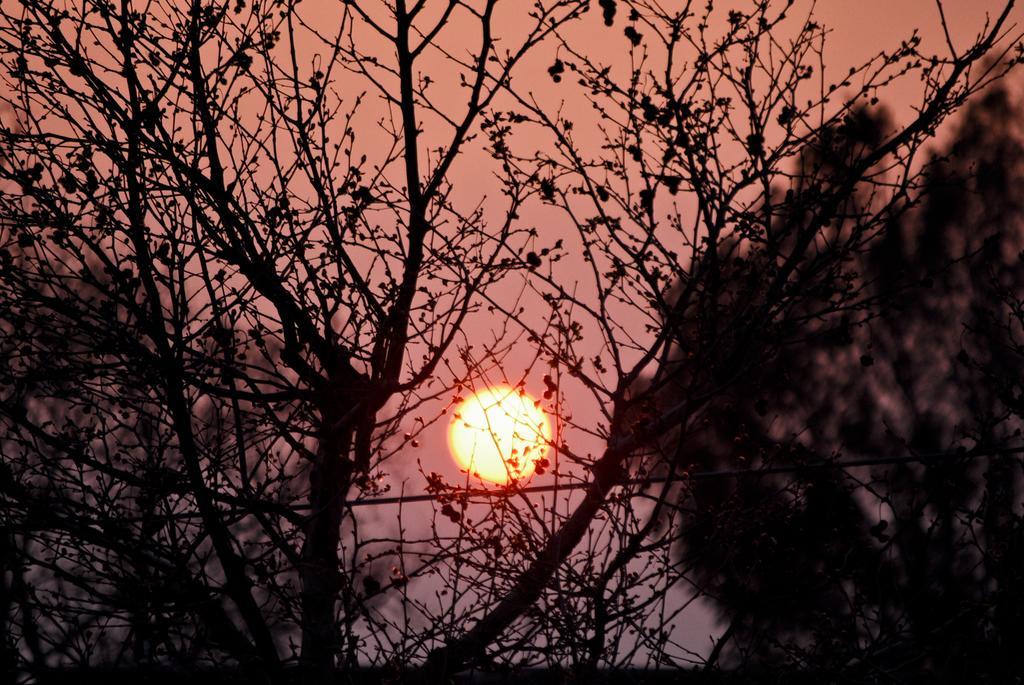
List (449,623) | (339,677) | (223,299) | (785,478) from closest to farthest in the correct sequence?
(449,623) < (339,677) < (223,299) < (785,478)

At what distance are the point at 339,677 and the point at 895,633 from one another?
9.46ft

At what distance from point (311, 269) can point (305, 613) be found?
1.92m

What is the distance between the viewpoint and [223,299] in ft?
18.4

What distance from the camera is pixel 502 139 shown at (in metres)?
5.38

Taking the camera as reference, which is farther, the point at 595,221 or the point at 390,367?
the point at 390,367

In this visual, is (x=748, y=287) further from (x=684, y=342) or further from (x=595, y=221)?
(x=595, y=221)

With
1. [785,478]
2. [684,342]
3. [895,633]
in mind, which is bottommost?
[895,633]

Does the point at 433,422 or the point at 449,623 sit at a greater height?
the point at 433,422

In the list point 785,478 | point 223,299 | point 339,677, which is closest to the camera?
point 339,677

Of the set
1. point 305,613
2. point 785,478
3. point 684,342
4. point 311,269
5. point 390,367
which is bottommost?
point 305,613

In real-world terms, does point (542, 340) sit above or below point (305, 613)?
above

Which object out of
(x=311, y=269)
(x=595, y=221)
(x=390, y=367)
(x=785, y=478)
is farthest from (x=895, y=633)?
(x=785, y=478)

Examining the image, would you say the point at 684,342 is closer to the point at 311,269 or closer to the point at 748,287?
the point at 748,287

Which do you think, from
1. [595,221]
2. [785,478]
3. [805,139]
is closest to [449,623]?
[595,221]
